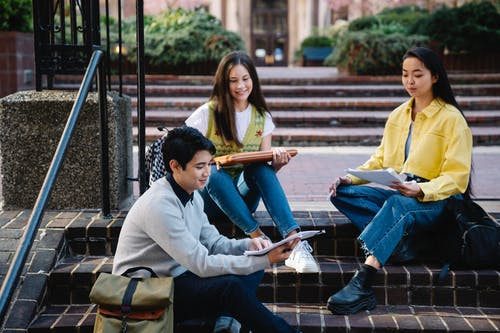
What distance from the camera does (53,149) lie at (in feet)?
13.7

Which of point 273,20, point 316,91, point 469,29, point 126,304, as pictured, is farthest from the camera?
point 273,20

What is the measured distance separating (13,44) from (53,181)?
6.01m

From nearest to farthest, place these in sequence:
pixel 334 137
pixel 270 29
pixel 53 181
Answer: pixel 53 181 → pixel 334 137 → pixel 270 29

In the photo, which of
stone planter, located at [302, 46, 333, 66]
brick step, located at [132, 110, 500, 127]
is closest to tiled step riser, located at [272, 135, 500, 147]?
brick step, located at [132, 110, 500, 127]

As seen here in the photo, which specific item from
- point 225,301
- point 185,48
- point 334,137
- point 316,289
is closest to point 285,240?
point 225,301

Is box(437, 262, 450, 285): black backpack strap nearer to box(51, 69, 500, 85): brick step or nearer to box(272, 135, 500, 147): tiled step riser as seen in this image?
box(272, 135, 500, 147): tiled step riser

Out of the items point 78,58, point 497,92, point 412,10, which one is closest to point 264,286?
point 78,58

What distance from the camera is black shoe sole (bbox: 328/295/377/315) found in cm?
338

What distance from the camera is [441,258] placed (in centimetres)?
373

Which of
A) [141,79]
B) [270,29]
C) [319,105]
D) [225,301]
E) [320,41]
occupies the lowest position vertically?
[225,301]

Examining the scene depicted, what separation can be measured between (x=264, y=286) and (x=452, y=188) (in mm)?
1178

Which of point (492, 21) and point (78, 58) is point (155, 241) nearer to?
point (78, 58)

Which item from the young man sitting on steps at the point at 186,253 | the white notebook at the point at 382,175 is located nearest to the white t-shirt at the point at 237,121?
the white notebook at the point at 382,175

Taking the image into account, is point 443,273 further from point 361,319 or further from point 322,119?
point 322,119
